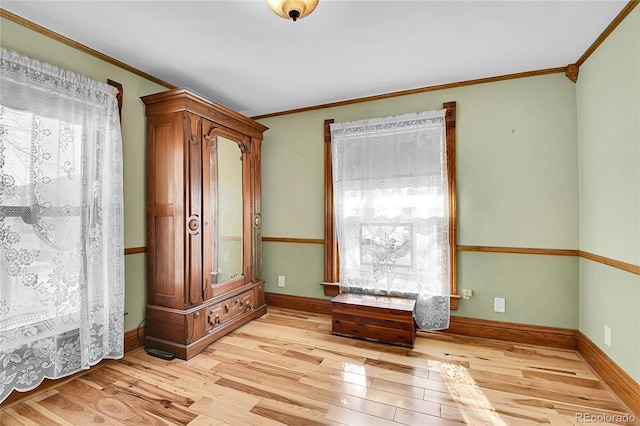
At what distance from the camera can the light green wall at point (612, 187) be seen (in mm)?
1725

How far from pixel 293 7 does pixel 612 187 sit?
7.59 ft

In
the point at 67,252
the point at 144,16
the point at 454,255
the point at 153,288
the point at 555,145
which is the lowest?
the point at 153,288

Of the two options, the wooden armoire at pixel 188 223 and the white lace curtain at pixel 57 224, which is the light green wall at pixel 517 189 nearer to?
the wooden armoire at pixel 188 223

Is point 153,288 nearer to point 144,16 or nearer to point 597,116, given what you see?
point 144,16

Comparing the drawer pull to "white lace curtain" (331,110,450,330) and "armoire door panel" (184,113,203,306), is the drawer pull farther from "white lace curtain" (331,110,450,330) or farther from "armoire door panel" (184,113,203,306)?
"white lace curtain" (331,110,450,330)

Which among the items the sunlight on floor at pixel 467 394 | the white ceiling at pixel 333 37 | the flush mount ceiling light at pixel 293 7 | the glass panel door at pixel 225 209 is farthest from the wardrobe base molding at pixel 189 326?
the flush mount ceiling light at pixel 293 7

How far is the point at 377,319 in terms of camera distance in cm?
265

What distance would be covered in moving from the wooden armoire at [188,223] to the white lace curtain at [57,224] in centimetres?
29

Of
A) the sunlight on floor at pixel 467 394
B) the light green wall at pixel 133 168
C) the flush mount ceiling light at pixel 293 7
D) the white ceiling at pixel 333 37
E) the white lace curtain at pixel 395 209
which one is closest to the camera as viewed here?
the flush mount ceiling light at pixel 293 7

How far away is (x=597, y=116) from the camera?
7.00 feet

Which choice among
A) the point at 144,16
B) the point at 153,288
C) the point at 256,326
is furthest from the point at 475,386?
the point at 144,16

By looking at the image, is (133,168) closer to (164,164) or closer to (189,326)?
(164,164)

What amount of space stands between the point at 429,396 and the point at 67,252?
255 centimetres

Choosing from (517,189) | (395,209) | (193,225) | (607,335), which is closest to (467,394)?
(607,335)
